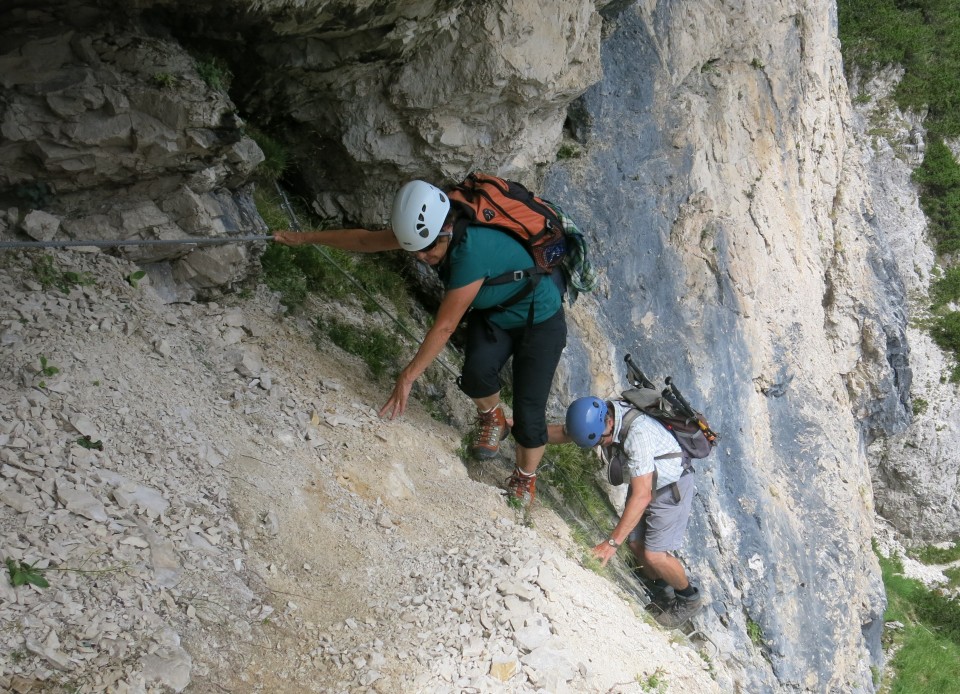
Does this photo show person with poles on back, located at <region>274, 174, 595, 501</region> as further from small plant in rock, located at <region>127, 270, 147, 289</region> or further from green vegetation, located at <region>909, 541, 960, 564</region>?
green vegetation, located at <region>909, 541, 960, 564</region>

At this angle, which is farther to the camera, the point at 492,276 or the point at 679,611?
the point at 679,611

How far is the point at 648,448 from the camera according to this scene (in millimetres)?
7094

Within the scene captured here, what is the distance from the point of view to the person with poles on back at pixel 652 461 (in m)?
6.98

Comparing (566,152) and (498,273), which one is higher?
(566,152)

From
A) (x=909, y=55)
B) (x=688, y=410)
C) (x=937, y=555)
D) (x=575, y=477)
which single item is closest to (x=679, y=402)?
(x=688, y=410)

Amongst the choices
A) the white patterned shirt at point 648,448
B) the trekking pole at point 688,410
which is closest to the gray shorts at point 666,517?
the white patterned shirt at point 648,448

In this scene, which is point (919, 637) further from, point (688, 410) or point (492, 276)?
point (492, 276)

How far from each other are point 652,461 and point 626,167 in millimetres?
4601

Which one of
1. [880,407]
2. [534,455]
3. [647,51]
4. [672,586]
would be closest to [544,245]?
[534,455]

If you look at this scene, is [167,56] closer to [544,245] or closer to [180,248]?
[180,248]

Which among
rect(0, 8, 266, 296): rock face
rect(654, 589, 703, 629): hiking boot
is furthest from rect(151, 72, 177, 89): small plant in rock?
rect(654, 589, 703, 629): hiking boot

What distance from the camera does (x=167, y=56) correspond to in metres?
5.96

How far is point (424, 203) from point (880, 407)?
53.2ft

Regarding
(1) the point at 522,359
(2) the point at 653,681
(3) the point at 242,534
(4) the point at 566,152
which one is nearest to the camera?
(3) the point at 242,534
